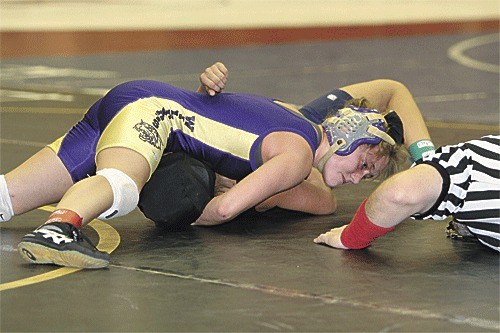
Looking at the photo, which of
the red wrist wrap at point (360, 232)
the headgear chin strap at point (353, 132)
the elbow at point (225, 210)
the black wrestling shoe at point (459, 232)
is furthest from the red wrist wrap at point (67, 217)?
the black wrestling shoe at point (459, 232)

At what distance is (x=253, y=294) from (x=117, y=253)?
2.19 feet

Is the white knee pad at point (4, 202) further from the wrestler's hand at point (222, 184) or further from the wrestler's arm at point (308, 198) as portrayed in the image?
the wrestler's arm at point (308, 198)

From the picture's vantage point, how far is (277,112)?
424 centimetres

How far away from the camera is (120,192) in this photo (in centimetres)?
371

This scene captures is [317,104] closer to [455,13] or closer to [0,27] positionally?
[0,27]

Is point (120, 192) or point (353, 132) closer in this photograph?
point (120, 192)

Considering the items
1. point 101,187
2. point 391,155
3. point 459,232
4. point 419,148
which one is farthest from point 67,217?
point 419,148

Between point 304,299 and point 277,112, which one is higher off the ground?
point 277,112

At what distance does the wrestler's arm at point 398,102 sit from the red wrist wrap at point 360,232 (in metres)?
1.01

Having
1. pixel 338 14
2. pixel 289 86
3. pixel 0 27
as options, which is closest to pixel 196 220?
pixel 289 86

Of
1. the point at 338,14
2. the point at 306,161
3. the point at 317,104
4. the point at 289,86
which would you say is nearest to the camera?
the point at 306,161

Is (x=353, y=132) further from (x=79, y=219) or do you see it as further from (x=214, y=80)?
(x=79, y=219)

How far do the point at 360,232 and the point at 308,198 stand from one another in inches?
25.6

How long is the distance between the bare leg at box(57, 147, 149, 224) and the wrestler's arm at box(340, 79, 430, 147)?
1367 millimetres
